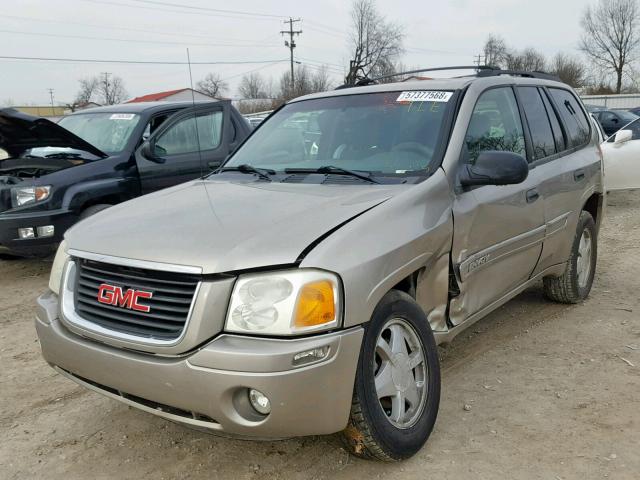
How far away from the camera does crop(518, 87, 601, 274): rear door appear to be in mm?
4121

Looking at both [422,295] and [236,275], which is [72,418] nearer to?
[236,275]

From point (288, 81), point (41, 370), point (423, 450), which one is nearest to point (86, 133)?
point (41, 370)

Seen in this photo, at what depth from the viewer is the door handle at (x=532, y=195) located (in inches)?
150

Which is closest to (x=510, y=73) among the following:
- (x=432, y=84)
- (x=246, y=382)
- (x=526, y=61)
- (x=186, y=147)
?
(x=432, y=84)

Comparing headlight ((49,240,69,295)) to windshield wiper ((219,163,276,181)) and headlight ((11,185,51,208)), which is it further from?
headlight ((11,185,51,208))

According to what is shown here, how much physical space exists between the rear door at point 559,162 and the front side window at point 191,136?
3.61 meters

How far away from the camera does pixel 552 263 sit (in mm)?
4426

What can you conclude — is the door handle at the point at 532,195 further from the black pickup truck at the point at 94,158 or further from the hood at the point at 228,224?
the black pickup truck at the point at 94,158

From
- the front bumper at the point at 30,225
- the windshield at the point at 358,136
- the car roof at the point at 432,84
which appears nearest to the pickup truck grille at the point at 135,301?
the windshield at the point at 358,136

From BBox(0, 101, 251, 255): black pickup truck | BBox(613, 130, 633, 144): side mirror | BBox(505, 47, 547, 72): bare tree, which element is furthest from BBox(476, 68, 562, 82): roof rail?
BBox(505, 47, 547, 72): bare tree

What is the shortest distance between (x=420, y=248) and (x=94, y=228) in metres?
1.56

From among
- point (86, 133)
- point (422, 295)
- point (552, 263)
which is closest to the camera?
point (422, 295)

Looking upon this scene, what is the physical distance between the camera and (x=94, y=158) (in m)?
6.18

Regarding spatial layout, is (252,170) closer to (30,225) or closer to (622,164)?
(30,225)
